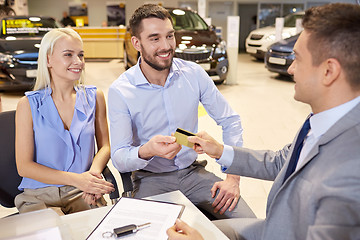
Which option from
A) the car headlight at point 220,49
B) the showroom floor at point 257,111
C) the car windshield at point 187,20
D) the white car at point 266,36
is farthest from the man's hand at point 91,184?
the white car at point 266,36

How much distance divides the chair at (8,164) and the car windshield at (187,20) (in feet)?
18.0

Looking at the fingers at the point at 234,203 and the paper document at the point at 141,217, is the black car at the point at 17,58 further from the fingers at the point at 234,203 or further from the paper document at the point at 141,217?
the paper document at the point at 141,217

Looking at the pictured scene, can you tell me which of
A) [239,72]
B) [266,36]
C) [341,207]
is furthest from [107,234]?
[266,36]

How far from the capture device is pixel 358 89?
40.2 inches

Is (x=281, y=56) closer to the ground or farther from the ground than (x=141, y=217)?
farther from the ground

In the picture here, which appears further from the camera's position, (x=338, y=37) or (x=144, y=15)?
(x=144, y=15)

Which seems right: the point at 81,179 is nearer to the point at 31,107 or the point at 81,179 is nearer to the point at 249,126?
the point at 31,107

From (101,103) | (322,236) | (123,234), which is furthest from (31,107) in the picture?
(322,236)

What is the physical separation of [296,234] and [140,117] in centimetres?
117

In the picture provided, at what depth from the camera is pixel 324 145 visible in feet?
3.29

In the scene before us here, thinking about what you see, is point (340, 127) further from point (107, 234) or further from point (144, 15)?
point (144, 15)

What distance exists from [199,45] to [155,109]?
4449 mm

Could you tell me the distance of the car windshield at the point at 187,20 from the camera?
6961 millimetres

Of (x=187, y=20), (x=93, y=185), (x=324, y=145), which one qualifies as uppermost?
(x=187, y=20)
